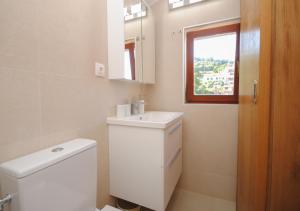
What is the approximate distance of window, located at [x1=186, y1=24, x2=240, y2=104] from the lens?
1.52 meters

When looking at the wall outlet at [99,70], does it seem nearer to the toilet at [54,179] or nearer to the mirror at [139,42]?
the mirror at [139,42]

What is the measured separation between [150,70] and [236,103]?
0.99 m

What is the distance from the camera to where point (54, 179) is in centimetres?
64

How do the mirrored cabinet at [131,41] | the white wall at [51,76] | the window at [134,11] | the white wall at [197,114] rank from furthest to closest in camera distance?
the white wall at [197,114], the window at [134,11], the mirrored cabinet at [131,41], the white wall at [51,76]

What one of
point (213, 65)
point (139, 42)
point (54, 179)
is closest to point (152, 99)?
point (139, 42)

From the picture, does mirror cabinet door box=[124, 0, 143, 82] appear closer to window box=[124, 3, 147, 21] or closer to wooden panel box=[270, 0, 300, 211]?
window box=[124, 3, 147, 21]

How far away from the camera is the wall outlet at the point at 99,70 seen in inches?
43.5

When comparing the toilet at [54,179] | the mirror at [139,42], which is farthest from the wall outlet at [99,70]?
the toilet at [54,179]

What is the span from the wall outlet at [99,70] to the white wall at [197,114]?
31.5 inches

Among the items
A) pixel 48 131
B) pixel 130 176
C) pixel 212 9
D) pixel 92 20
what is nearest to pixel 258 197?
pixel 130 176

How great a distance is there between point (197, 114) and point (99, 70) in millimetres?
1118

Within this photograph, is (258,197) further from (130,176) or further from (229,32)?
(229,32)

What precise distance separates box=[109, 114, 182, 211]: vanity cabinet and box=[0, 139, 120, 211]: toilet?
13.4 inches

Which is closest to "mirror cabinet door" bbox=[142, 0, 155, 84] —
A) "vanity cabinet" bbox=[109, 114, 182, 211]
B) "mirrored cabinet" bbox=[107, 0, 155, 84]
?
"mirrored cabinet" bbox=[107, 0, 155, 84]
